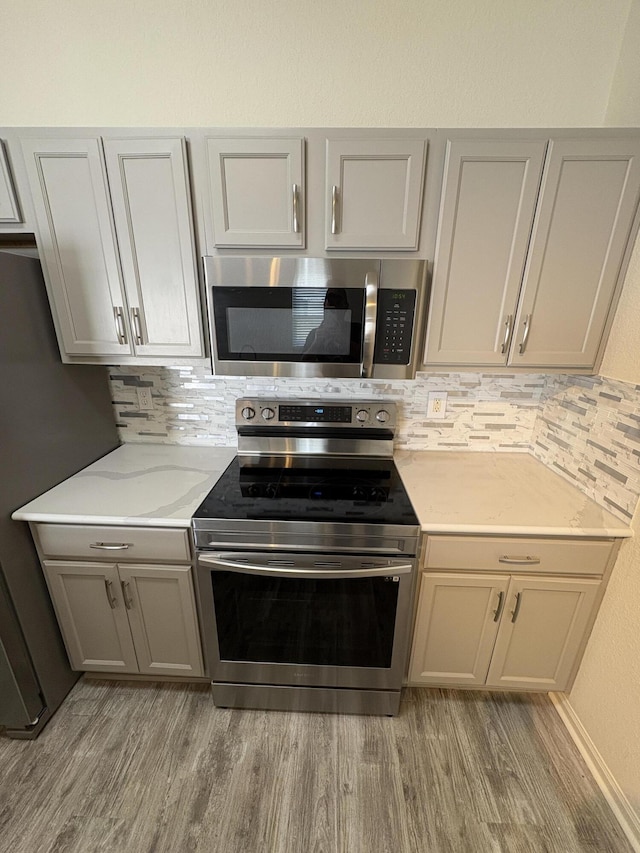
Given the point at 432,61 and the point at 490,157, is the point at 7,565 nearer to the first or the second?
the point at 490,157

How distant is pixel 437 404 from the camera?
1.85 metres

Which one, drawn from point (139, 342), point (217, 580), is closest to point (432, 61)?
point (139, 342)

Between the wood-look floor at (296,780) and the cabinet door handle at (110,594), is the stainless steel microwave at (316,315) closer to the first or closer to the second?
the cabinet door handle at (110,594)

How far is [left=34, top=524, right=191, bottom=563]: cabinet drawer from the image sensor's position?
1378mm

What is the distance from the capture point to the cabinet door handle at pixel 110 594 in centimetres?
146

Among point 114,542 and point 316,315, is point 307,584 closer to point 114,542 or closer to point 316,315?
point 114,542

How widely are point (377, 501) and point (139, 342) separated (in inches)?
46.8

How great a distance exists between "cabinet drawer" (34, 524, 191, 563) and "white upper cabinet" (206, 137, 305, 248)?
1.15m

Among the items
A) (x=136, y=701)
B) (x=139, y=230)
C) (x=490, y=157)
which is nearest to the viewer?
(x=490, y=157)

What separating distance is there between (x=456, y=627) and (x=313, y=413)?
3.67 feet

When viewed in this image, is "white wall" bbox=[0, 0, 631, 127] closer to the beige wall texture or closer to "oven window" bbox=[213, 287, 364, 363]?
the beige wall texture

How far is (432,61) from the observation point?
1423mm

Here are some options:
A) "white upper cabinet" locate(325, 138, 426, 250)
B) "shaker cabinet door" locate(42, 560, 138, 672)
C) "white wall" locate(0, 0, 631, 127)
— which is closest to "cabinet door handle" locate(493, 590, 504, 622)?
"white upper cabinet" locate(325, 138, 426, 250)

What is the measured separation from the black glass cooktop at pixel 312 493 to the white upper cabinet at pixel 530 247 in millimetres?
589
